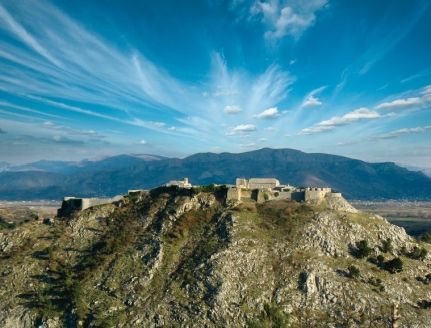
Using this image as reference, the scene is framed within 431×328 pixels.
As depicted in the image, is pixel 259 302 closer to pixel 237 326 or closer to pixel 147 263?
pixel 237 326

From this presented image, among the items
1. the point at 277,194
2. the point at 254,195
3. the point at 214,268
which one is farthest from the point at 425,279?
the point at 214,268

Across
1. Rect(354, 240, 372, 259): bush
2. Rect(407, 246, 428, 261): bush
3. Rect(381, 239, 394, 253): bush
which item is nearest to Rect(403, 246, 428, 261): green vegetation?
Rect(407, 246, 428, 261): bush

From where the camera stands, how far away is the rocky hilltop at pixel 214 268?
86625mm

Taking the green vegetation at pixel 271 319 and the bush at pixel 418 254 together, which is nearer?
the green vegetation at pixel 271 319

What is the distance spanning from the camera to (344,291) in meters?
89.7

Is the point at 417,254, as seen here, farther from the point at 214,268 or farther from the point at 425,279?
the point at 214,268

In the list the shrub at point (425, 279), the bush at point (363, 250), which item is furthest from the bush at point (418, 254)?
the bush at point (363, 250)

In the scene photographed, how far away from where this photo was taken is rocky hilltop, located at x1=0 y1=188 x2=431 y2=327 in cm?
8662

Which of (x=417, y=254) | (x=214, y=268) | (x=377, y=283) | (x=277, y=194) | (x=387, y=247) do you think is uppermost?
(x=277, y=194)

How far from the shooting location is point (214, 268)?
9369cm

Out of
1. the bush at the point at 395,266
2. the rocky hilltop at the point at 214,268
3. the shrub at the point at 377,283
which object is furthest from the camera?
the bush at the point at 395,266

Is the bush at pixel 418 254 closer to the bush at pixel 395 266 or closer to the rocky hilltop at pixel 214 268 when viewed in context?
the rocky hilltop at pixel 214 268

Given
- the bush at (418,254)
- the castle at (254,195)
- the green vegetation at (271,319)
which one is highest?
the castle at (254,195)

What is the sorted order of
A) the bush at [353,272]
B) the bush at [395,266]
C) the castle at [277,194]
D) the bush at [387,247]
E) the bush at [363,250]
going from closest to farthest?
the bush at [353,272], the bush at [395,266], the bush at [363,250], the bush at [387,247], the castle at [277,194]
